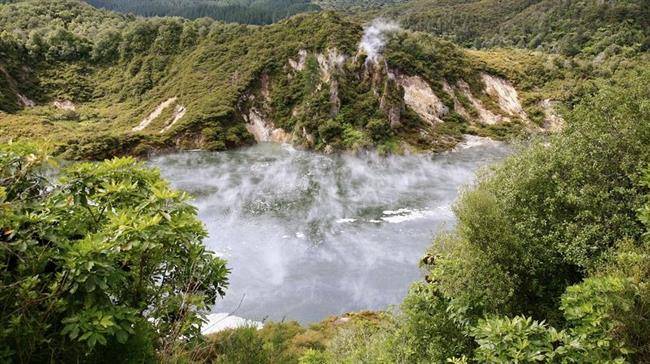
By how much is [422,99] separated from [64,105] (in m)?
62.0

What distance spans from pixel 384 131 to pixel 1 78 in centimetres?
6497

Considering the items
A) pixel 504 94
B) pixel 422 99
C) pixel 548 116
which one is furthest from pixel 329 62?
pixel 548 116

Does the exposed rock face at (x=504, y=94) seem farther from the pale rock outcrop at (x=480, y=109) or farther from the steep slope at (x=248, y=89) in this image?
the pale rock outcrop at (x=480, y=109)

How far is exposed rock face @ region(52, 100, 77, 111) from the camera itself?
80.4m

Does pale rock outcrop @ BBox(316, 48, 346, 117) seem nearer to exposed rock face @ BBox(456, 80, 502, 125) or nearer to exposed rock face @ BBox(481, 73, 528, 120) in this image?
exposed rock face @ BBox(456, 80, 502, 125)

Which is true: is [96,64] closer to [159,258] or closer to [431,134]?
[431,134]

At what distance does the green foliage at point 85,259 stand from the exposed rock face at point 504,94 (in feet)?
275

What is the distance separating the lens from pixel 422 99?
3071 inches

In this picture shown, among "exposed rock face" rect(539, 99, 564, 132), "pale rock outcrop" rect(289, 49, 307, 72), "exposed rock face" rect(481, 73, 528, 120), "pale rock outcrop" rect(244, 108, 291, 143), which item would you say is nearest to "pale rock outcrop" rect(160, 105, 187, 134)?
"pale rock outcrop" rect(244, 108, 291, 143)

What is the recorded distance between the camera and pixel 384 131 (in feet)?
219

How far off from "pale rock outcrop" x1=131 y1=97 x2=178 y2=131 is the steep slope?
240mm

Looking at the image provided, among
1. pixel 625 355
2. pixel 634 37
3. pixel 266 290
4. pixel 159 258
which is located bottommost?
pixel 266 290

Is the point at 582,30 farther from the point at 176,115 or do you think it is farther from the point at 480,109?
the point at 176,115

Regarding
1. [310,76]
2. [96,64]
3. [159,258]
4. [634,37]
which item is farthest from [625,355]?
[634,37]
